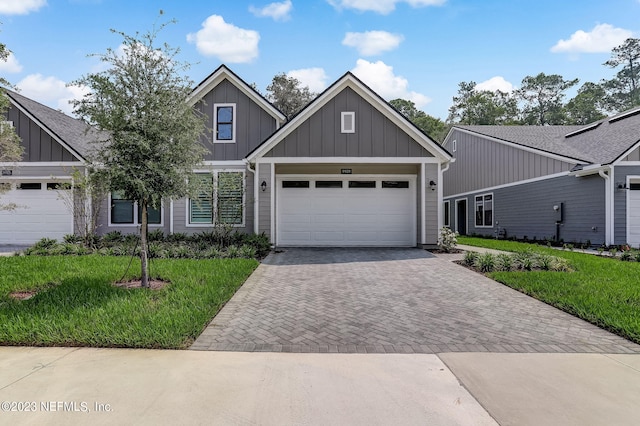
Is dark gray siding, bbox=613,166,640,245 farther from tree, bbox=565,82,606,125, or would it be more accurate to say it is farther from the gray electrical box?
tree, bbox=565,82,606,125

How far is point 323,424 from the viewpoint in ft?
7.78

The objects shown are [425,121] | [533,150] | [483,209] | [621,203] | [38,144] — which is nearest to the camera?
[621,203]

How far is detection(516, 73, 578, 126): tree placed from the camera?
130 feet

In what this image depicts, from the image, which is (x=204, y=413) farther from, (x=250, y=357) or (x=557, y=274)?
(x=557, y=274)

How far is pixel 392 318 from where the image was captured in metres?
4.75

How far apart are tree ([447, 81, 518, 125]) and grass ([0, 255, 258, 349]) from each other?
36.6m

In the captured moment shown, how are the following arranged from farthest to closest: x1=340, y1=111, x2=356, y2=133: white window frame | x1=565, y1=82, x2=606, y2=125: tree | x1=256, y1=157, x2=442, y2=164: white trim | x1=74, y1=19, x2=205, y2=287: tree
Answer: x1=565, y1=82, x2=606, y2=125: tree → x1=340, y1=111, x2=356, y2=133: white window frame → x1=256, y1=157, x2=442, y2=164: white trim → x1=74, y1=19, x2=205, y2=287: tree

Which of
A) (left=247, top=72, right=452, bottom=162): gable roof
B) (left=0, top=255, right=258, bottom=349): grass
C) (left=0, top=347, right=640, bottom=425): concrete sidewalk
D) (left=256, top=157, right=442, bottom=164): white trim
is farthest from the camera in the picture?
(left=256, top=157, right=442, bottom=164): white trim

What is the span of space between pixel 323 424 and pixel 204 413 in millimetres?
869

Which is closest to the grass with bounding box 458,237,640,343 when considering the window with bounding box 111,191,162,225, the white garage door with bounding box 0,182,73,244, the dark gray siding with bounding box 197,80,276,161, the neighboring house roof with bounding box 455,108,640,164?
the neighboring house roof with bounding box 455,108,640,164

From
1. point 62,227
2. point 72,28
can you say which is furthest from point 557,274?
point 62,227

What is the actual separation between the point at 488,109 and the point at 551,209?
25.9 meters

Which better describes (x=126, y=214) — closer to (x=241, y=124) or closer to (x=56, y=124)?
(x=56, y=124)

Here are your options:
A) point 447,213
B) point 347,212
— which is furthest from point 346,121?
point 447,213
